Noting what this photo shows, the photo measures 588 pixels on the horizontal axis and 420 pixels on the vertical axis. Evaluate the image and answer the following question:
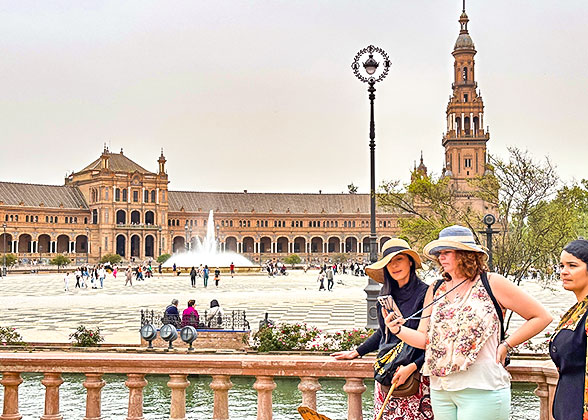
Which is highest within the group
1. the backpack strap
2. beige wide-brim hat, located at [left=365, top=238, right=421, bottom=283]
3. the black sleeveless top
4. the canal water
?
beige wide-brim hat, located at [left=365, top=238, right=421, bottom=283]

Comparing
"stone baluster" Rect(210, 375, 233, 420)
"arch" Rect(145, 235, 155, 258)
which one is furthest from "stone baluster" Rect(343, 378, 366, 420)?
"arch" Rect(145, 235, 155, 258)

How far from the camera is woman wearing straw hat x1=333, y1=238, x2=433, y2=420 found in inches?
172

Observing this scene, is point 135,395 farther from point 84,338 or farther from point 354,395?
point 84,338

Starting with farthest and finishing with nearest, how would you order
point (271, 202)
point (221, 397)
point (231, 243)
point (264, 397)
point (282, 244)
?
1. point (271, 202)
2. point (282, 244)
3. point (231, 243)
4. point (221, 397)
5. point (264, 397)

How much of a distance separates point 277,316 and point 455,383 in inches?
873

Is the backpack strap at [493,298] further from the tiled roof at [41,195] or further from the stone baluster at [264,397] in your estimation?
the tiled roof at [41,195]

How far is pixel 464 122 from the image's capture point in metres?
109

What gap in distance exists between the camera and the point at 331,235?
129 m

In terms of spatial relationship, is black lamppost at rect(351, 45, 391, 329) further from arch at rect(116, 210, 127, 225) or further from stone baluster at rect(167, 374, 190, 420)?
arch at rect(116, 210, 127, 225)

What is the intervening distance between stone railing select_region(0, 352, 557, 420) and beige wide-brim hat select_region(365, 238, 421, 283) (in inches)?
34.9

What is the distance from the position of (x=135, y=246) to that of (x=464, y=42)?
201 ft

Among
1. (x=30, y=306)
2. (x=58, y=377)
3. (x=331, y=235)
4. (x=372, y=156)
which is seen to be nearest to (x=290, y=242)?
(x=331, y=235)

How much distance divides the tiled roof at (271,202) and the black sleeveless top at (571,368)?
408 feet

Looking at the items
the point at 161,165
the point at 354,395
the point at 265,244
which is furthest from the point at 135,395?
the point at 265,244
